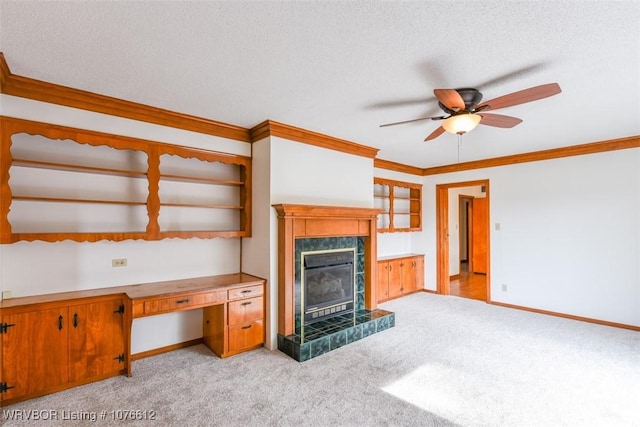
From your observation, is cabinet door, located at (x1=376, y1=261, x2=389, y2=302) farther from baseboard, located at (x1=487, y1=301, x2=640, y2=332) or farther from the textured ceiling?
the textured ceiling

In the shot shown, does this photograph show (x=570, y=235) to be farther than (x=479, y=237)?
No

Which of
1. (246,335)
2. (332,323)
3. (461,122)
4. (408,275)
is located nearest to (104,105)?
(246,335)

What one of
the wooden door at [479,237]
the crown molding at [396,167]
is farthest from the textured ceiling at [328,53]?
the wooden door at [479,237]

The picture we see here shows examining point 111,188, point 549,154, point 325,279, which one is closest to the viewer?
point 111,188

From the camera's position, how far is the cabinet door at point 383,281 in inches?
206

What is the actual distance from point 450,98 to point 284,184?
→ 1.92m

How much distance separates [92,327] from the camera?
2.66 m

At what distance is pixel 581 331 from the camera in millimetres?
3988

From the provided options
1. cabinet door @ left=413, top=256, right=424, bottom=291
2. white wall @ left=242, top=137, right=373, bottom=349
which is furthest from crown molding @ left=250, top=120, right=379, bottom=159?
cabinet door @ left=413, top=256, right=424, bottom=291

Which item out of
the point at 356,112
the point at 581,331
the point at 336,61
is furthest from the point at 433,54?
the point at 581,331

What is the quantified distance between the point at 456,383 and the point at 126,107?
3839mm

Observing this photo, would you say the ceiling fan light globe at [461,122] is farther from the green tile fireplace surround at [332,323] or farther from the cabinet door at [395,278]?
the cabinet door at [395,278]

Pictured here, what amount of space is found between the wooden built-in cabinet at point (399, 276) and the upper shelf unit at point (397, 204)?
1.86 ft

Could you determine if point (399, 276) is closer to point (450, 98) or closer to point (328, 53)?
point (450, 98)
